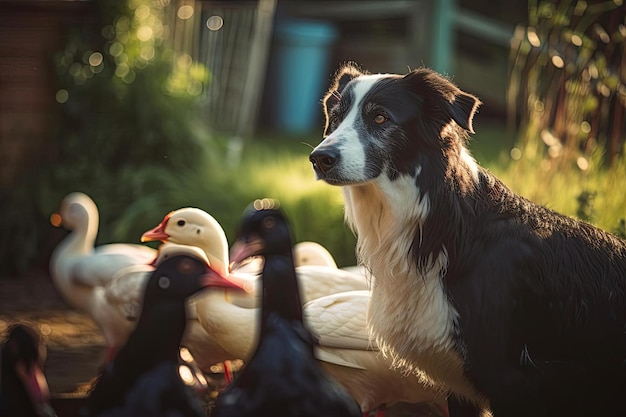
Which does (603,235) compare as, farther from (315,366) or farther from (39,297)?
(39,297)

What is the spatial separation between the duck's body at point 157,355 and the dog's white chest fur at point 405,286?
77 cm

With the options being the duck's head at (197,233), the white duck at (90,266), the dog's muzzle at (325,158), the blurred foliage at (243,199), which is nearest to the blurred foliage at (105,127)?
the blurred foliage at (243,199)

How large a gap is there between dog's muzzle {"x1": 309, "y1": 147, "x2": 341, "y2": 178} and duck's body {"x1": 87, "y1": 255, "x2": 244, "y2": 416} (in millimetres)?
616

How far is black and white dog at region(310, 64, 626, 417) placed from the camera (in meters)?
3.13

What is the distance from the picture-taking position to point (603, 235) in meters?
3.40

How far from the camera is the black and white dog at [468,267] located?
3.13 m

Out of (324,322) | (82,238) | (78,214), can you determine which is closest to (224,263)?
(324,322)

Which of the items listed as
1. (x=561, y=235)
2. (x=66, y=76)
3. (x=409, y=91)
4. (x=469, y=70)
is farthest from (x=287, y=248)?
(x=469, y=70)

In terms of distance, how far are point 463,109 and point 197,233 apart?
150 centimetres

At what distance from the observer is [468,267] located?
10.3ft

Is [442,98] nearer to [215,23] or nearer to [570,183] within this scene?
[570,183]

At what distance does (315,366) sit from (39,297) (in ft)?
13.4

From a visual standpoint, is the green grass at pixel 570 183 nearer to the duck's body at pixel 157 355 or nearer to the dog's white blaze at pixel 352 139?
the dog's white blaze at pixel 352 139

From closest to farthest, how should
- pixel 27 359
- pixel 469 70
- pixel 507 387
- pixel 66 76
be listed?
1. pixel 27 359
2. pixel 507 387
3. pixel 66 76
4. pixel 469 70
